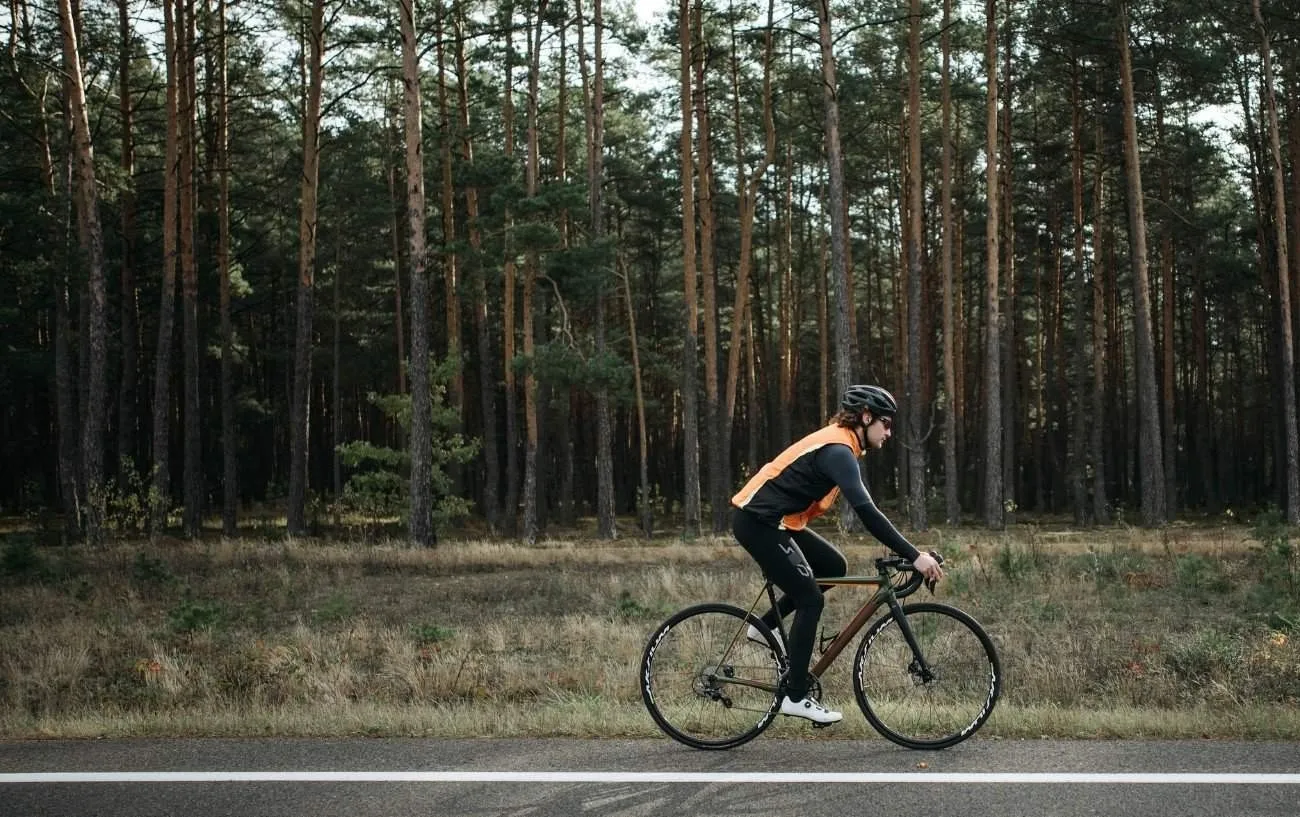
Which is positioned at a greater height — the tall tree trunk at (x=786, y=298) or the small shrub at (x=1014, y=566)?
the tall tree trunk at (x=786, y=298)

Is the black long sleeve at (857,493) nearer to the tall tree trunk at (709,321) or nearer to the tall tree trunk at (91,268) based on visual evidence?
the tall tree trunk at (91,268)

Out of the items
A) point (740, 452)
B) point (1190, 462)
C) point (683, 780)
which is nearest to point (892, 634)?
point (683, 780)

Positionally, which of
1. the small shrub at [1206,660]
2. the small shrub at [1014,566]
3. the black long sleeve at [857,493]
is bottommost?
the small shrub at [1206,660]

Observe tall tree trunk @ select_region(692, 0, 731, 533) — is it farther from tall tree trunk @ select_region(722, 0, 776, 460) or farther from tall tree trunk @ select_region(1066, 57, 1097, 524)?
tall tree trunk @ select_region(1066, 57, 1097, 524)

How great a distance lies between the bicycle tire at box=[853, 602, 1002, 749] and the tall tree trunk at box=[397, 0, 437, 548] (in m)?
16.5

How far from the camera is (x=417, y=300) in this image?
74.9ft

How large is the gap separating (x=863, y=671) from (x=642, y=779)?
5.27 feet

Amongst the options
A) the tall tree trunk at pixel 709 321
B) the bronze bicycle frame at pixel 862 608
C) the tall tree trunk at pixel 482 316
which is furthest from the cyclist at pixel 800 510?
the tall tree trunk at pixel 709 321

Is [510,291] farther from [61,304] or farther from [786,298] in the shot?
[786,298]

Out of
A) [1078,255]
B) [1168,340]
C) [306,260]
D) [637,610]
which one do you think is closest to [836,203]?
[306,260]

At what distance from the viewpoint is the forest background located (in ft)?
92.4

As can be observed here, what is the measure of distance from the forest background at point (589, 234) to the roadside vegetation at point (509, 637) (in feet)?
11.8

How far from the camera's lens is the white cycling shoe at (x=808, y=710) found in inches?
273

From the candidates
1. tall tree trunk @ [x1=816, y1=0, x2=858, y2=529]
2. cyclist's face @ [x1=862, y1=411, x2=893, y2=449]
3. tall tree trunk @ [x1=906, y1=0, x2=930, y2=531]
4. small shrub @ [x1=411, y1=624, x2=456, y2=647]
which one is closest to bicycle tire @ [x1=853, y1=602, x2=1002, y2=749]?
cyclist's face @ [x1=862, y1=411, x2=893, y2=449]
